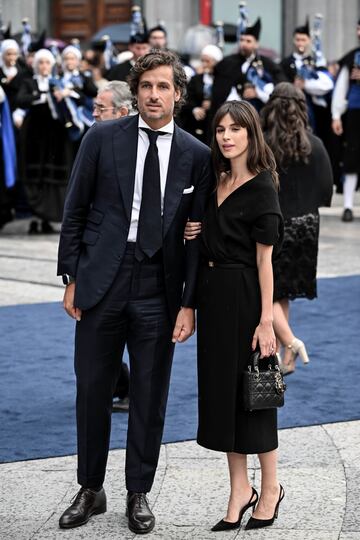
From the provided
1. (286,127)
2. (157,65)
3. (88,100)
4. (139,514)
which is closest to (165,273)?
(157,65)

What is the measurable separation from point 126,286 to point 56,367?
9.85 ft

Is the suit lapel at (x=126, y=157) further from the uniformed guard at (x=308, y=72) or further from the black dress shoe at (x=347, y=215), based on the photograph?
the uniformed guard at (x=308, y=72)

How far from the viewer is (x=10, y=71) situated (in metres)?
15.0

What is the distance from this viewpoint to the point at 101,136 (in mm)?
5270

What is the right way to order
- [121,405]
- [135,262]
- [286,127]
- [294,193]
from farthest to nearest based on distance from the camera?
[294,193] < [286,127] < [121,405] < [135,262]

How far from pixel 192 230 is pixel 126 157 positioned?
37 cm

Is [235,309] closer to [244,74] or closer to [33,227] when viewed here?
[33,227]

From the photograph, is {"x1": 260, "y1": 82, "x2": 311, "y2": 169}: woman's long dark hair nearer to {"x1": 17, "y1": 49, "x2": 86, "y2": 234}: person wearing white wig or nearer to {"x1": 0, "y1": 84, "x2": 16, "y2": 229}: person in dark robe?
{"x1": 17, "y1": 49, "x2": 86, "y2": 234}: person wearing white wig

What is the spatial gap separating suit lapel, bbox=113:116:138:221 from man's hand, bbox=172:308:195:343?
42 cm

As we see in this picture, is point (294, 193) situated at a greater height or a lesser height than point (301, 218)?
greater

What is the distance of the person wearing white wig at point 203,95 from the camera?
15.4 meters

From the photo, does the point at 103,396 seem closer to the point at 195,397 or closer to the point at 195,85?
the point at 195,397

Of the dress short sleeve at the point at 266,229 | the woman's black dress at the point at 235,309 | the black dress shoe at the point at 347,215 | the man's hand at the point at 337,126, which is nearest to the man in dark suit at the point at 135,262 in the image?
the woman's black dress at the point at 235,309

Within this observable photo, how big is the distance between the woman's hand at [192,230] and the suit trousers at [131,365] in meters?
0.14
